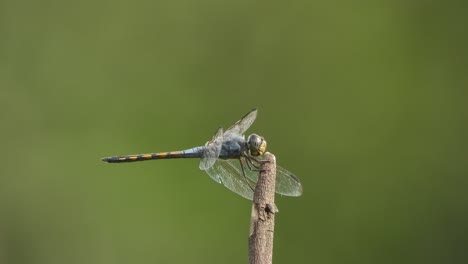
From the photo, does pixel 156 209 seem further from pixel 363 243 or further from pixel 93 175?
pixel 363 243

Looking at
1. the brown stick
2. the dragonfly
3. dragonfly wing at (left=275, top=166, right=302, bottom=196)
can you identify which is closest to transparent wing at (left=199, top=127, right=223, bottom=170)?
the dragonfly

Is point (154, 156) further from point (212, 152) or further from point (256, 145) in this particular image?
point (256, 145)

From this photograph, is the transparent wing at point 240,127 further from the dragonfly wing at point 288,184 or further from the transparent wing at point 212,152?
the dragonfly wing at point 288,184

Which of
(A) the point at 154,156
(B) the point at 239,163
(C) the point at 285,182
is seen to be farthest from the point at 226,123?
(C) the point at 285,182

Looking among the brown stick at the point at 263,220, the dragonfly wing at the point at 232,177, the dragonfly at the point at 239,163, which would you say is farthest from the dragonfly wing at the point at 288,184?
the brown stick at the point at 263,220

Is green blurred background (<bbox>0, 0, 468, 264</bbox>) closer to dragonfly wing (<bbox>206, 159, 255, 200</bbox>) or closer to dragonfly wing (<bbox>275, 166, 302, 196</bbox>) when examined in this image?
dragonfly wing (<bbox>206, 159, 255, 200</bbox>)

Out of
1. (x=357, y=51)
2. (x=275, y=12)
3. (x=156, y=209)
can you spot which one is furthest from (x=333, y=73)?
(x=156, y=209)
